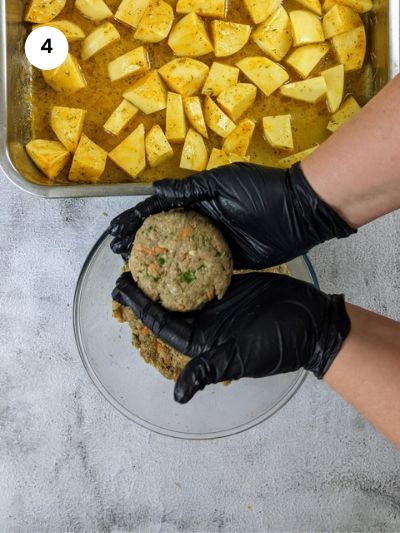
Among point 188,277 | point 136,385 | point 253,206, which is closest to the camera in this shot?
point 188,277

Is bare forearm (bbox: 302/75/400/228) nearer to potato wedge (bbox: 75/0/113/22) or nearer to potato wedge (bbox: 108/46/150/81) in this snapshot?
potato wedge (bbox: 108/46/150/81)

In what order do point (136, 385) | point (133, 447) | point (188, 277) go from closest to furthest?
1. point (188, 277)
2. point (136, 385)
3. point (133, 447)

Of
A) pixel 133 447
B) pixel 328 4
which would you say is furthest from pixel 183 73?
pixel 133 447

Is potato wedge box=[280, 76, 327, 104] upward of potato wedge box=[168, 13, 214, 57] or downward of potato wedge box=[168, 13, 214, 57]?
downward

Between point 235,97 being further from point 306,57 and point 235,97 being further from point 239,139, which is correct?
point 306,57

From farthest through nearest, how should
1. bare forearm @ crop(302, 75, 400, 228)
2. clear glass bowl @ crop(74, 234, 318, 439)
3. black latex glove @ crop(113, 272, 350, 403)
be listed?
clear glass bowl @ crop(74, 234, 318, 439) → black latex glove @ crop(113, 272, 350, 403) → bare forearm @ crop(302, 75, 400, 228)

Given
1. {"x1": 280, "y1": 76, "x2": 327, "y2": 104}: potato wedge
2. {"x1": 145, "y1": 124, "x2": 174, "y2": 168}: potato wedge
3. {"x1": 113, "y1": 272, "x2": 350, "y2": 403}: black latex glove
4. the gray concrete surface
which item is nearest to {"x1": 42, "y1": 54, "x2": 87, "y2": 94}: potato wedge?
{"x1": 145, "y1": 124, "x2": 174, "y2": 168}: potato wedge
